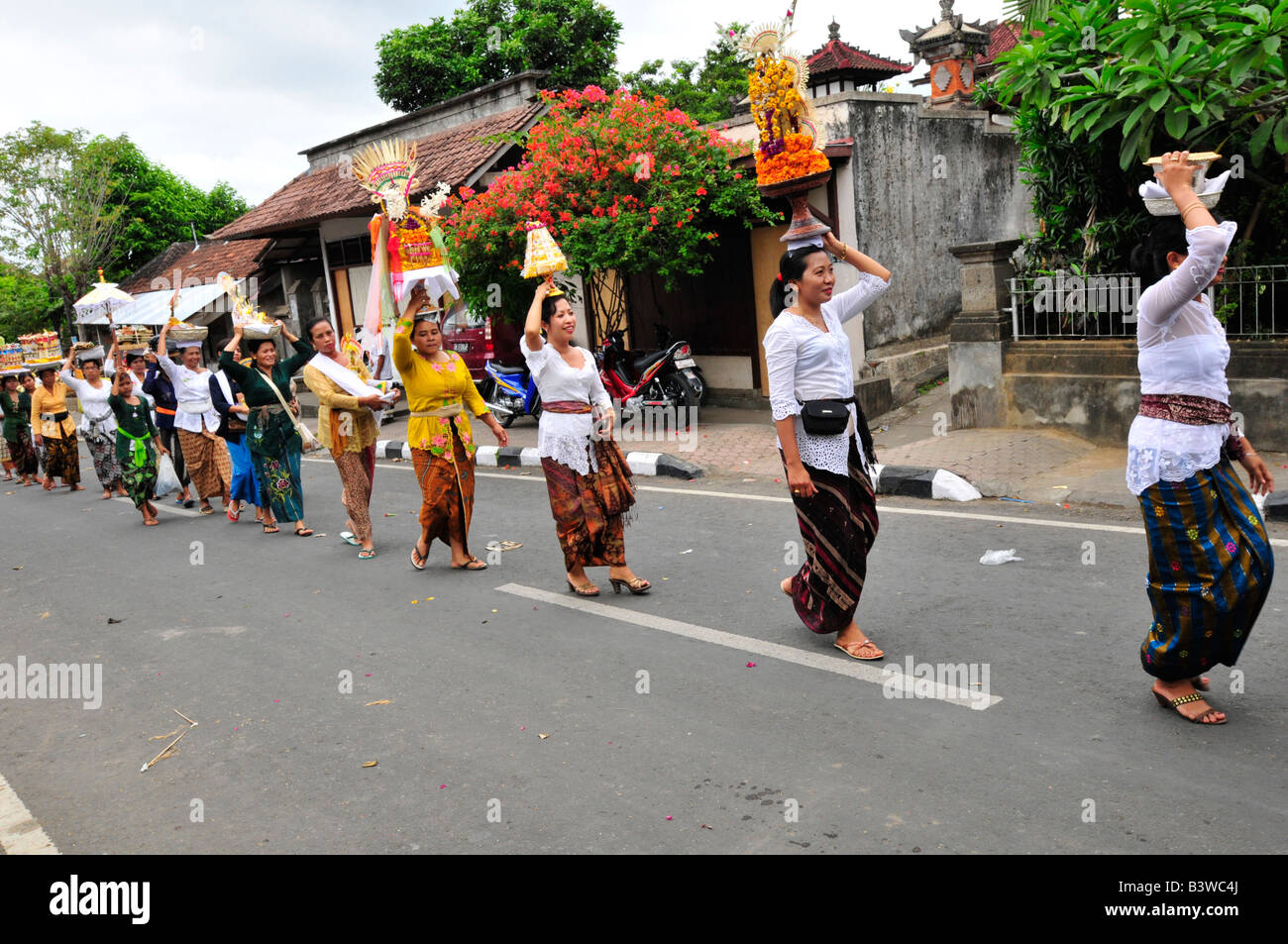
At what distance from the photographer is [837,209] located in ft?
41.7

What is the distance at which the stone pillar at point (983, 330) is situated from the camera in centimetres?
1003

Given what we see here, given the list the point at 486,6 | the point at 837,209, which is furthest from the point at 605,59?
the point at 837,209

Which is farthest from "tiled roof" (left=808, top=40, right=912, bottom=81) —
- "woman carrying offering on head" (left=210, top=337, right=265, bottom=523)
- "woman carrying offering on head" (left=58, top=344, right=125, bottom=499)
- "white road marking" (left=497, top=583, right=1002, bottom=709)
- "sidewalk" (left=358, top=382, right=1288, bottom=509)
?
"white road marking" (left=497, top=583, right=1002, bottom=709)

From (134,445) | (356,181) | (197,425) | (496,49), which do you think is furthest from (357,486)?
(496,49)

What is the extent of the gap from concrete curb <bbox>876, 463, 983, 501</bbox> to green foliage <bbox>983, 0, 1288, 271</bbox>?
2.72 m

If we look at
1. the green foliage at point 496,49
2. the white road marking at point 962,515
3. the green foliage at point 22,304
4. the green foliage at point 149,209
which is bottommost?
the white road marking at point 962,515

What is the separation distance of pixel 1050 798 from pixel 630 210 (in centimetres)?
976

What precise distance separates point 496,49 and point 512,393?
16254 millimetres

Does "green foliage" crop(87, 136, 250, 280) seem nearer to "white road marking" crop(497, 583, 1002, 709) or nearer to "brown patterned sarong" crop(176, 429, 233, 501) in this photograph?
"brown patterned sarong" crop(176, 429, 233, 501)

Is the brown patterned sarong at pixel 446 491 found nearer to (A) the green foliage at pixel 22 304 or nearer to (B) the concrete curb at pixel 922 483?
(B) the concrete curb at pixel 922 483

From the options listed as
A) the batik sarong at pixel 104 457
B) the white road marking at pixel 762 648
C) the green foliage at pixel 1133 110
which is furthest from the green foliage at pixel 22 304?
the white road marking at pixel 762 648

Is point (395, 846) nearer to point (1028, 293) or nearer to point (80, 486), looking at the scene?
point (1028, 293)

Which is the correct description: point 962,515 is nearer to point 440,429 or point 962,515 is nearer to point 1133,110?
point 1133,110

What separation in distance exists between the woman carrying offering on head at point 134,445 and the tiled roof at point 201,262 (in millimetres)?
14246
